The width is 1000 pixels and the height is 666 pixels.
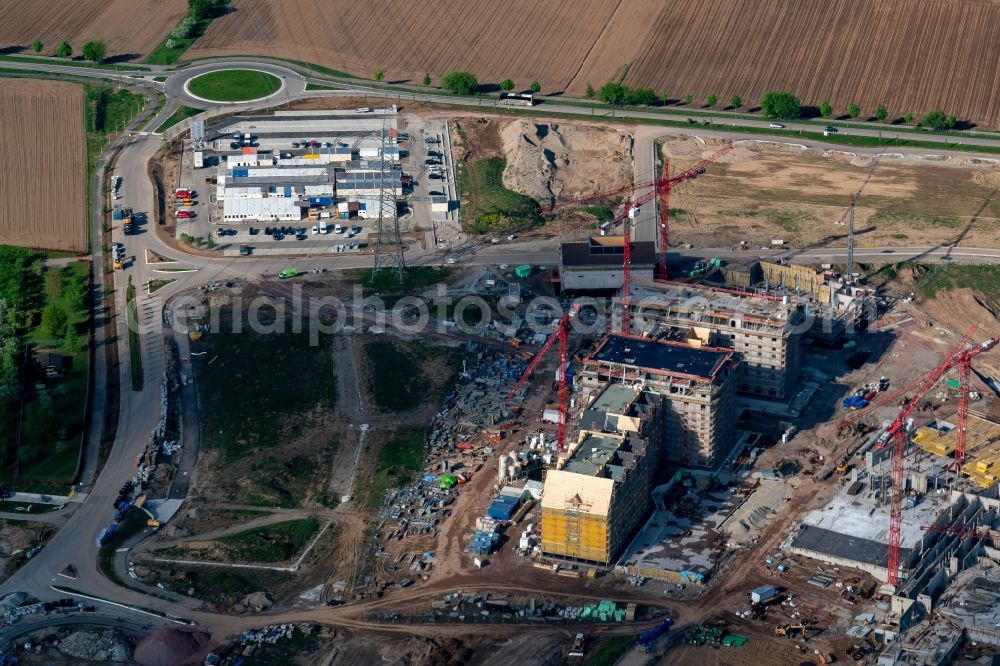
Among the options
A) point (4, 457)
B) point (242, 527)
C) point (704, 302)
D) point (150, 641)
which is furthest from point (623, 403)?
point (4, 457)

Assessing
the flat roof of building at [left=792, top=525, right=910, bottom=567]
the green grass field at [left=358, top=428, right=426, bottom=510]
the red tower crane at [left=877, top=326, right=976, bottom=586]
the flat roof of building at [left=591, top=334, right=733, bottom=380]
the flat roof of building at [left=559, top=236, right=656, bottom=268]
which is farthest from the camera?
the flat roof of building at [left=559, top=236, right=656, bottom=268]

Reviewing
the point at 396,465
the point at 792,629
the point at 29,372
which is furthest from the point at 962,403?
the point at 29,372

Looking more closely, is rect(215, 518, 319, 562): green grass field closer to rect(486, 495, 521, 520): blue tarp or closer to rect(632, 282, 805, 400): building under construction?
rect(486, 495, 521, 520): blue tarp

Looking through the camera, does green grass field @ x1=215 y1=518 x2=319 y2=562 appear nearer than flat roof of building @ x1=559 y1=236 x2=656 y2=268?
Yes

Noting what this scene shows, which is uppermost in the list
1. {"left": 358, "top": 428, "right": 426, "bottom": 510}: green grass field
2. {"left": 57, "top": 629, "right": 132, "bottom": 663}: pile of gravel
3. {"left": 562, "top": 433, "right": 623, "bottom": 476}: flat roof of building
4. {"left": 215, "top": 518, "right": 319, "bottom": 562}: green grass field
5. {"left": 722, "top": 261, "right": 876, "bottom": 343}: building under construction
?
{"left": 722, "top": 261, "right": 876, "bottom": 343}: building under construction

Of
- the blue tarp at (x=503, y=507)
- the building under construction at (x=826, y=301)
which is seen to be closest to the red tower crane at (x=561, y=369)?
the blue tarp at (x=503, y=507)

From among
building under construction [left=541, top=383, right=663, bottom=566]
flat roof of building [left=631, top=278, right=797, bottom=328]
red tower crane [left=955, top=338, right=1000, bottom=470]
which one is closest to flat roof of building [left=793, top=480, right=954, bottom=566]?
red tower crane [left=955, top=338, right=1000, bottom=470]
